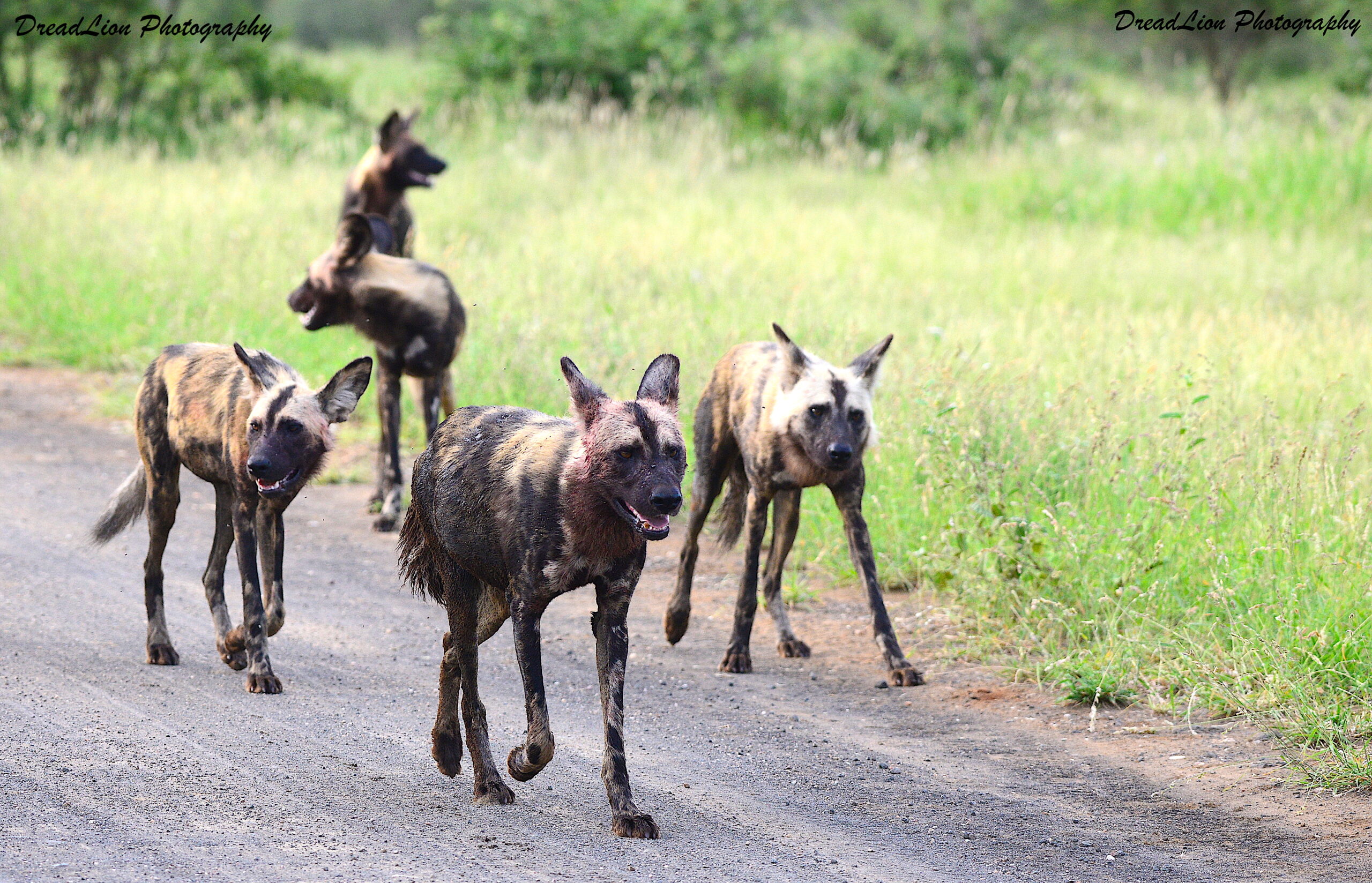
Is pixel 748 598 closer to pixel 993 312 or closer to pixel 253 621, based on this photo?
pixel 253 621

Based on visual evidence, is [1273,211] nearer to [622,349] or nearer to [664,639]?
[622,349]

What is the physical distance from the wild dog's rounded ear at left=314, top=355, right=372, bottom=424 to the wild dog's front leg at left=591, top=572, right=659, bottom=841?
1480mm

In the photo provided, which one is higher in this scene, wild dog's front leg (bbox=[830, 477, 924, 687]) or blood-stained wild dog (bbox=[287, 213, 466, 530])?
blood-stained wild dog (bbox=[287, 213, 466, 530])

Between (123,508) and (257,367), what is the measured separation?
1.16 meters

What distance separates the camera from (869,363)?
206 inches

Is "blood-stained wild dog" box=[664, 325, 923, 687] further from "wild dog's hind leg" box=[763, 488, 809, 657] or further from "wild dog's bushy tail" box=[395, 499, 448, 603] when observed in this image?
"wild dog's bushy tail" box=[395, 499, 448, 603]

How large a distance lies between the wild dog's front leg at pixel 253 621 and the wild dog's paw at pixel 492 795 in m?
1.22

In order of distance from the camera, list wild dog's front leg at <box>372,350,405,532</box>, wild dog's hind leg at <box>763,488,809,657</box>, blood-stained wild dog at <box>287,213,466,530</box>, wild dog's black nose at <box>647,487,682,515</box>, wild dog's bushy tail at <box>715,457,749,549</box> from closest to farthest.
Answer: wild dog's black nose at <box>647,487,682,515</box> < wild dog's hind leg at <box>763,488,809,657</box> < wild dog's bushy tail at <box>715,457,749,549</box> < blood-stained wild dog at <box>287,213,466,530</box> < wild dog's front leg at <box>372,350,405,532</box>

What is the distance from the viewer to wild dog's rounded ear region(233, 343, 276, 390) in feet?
15.3

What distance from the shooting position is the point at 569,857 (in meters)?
3.52

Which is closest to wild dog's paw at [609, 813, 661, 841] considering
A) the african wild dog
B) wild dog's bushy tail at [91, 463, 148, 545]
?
wild dog's bushy tail at [91, 463, 148, 545]

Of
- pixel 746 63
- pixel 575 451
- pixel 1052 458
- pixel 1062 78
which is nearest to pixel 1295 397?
pixel 1052 458

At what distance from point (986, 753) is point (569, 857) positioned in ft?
5.43

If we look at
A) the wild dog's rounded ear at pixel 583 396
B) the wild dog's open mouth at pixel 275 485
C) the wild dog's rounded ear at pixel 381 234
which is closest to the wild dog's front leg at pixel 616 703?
the wild dog's rounded ear at pixel 583 396
